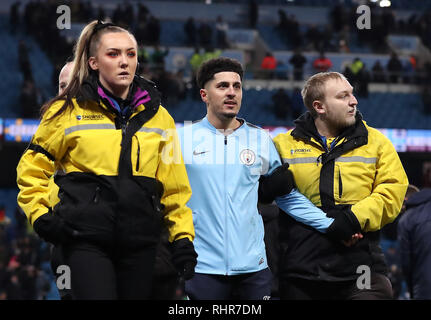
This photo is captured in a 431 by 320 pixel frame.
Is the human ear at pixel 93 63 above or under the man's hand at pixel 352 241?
above

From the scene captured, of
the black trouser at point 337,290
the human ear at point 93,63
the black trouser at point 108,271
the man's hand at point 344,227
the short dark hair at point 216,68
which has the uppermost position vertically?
the short dark hair at point 216,68

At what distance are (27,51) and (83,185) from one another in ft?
49.1

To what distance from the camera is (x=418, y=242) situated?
529 cm

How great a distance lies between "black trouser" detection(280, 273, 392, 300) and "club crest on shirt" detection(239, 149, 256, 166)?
69 centimetres

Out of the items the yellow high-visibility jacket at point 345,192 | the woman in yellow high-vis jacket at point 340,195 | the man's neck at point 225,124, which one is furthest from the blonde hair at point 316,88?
the man's neck at point 225,124

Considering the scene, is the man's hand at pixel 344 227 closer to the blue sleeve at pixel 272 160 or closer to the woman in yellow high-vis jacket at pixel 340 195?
the woman in yellow high-vis jacket at pixel 340 195

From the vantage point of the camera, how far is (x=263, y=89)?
55.9 feet

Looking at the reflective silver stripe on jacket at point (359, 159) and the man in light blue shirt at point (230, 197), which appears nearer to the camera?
the man in light blue shirt at point (230, 197)

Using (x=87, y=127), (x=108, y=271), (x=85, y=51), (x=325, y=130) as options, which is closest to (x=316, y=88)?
(x=325, y=130)

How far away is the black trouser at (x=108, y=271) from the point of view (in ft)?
9.59

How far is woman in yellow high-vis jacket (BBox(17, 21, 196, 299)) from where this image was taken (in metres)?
3.00

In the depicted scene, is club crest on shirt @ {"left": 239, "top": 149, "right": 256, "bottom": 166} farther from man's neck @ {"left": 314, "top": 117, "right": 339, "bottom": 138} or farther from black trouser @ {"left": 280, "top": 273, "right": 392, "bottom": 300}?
black trouser @ {"left": 280, "top": 273, "right": 392, "bottom": 300}

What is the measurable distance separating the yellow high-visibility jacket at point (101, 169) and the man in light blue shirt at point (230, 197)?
0.50m

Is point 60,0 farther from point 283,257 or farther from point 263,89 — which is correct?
point 283,257
